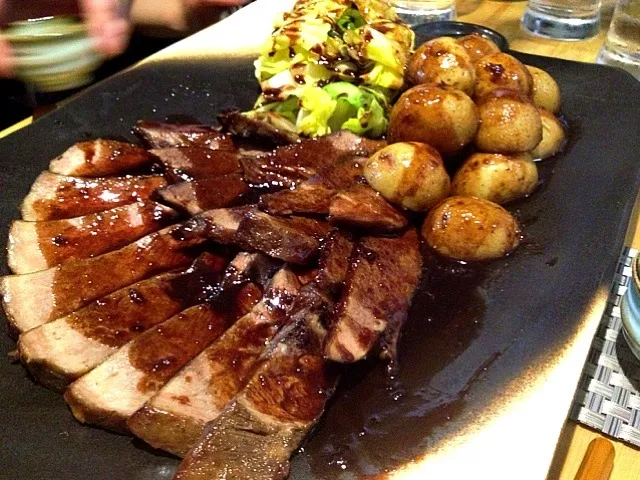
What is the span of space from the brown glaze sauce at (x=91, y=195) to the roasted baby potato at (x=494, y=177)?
126 cm

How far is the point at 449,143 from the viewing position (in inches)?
100

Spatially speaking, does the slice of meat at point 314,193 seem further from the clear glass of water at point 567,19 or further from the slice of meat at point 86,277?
the clear glass of water at point 567,19

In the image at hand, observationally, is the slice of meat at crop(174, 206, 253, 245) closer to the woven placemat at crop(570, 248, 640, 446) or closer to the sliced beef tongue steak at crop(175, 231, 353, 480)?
the sliced beef tongue steak at crop(175, 231, 353, 480)

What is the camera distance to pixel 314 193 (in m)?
2.48

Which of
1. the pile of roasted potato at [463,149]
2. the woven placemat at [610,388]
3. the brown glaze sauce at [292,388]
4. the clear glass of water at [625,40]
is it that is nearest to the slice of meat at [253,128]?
the pile of roasted potato at [463,149]

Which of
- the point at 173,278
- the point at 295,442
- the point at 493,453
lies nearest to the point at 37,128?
Result: the point at 173,278

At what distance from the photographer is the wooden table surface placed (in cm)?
186

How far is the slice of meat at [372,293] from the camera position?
6.31ft

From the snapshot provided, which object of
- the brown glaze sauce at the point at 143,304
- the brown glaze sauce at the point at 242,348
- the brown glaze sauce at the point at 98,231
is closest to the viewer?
the brown glaze sauce at the point at 242,348

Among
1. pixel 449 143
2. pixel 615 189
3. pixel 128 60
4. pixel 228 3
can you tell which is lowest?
pixel 128 60

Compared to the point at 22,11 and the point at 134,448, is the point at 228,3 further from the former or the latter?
the point at 134,448

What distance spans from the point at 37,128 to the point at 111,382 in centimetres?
166

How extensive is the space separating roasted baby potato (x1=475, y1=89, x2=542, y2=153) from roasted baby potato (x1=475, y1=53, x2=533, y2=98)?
0.60 ft

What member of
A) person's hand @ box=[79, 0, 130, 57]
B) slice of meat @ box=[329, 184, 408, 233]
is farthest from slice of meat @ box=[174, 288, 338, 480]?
person's hand @ box=[79, 0, 130, 57]
